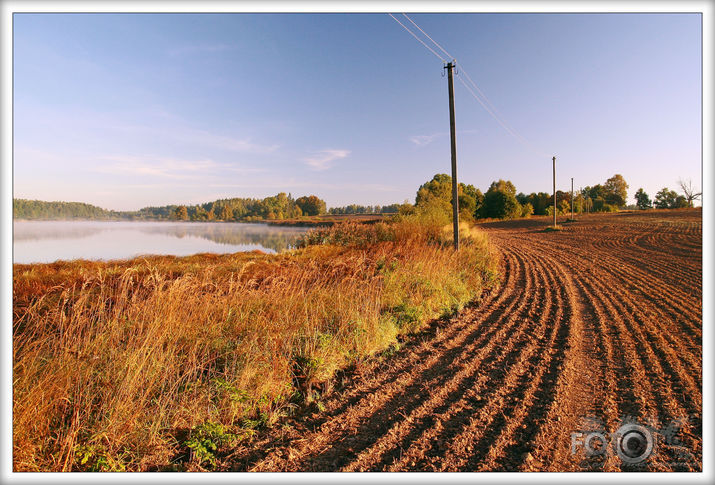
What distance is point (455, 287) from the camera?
7.25m

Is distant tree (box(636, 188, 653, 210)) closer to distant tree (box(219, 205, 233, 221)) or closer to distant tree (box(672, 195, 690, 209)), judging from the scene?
distant tree (box(672, 195, 690, 209))

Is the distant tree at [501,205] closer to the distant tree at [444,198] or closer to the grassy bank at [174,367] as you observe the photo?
the distant tree at [444,198]

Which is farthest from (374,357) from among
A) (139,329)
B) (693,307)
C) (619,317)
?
(693,307)

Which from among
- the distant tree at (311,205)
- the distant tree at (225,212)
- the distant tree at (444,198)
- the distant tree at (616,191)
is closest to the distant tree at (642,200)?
the distant tree at (616,191)

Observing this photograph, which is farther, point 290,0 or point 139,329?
point 139,329

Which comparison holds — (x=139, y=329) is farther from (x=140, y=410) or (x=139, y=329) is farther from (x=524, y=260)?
(x=524, y=260)

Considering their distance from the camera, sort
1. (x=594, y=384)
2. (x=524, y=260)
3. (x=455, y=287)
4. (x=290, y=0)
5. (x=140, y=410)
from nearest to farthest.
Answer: (x=140, y=410) < (x=290, y=0) < (x=594, y=384) < (x=455, y=287) < (x=524, y=260)

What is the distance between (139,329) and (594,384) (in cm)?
523

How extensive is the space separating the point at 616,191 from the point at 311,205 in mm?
69178

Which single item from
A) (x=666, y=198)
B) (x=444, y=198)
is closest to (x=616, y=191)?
(x=666, y=198)

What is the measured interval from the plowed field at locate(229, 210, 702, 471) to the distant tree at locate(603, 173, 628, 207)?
7269 cm

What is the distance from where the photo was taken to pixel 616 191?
60.7m

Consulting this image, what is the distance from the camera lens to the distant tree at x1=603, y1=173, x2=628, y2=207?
2347 inches

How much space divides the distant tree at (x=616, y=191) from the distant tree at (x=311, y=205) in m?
67.9
